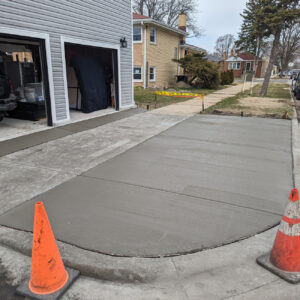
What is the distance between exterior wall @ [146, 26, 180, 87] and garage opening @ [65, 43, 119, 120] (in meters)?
10.3

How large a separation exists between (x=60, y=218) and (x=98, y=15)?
7880mm

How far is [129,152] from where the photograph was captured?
5.71 meters

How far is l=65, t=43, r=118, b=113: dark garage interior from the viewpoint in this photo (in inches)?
382

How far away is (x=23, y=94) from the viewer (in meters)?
8.30

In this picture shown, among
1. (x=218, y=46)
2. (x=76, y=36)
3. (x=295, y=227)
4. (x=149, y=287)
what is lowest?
(x=149, y=287)

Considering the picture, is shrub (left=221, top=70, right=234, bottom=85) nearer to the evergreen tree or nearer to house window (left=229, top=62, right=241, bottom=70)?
the evergreen tree

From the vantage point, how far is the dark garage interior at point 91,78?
9.70 meters

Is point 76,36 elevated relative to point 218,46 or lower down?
lower down

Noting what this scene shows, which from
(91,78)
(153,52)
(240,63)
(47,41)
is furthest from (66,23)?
(240,63)

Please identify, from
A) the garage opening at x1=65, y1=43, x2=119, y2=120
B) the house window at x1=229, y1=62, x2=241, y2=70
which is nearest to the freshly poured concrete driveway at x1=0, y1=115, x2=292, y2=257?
the garage opening at x1=65, y1=43, x2=119, y2=120

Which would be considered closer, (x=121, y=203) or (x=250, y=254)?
(x=250, y=254)

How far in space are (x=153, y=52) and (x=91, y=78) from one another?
12552mm

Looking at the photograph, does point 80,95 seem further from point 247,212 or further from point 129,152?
point 247,212

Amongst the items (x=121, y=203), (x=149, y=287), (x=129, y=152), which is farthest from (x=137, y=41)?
(x=149, y=287)
